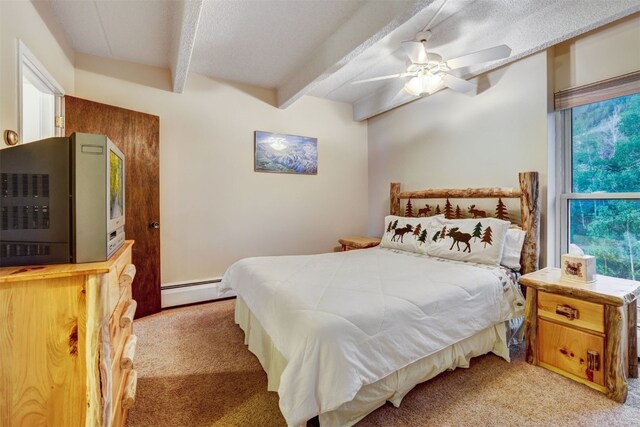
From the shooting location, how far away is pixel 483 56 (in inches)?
81.5

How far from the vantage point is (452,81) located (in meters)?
2.52

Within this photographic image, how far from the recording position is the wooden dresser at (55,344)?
0.92 metres

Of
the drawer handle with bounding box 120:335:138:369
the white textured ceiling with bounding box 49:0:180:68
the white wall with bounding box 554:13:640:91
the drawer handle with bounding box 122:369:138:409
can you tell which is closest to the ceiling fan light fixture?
the white wall with bounding box 554:13:640:91

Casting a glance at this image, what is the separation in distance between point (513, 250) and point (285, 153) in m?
2.73

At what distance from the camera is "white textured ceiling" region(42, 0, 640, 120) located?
1989 millimetres

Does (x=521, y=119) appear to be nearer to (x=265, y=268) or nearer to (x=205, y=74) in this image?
(x=265, y=268)

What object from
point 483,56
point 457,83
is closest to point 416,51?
point 483,56

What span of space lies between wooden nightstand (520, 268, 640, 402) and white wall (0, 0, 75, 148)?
3305 millimetres

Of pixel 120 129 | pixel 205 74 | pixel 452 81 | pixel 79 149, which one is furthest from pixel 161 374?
pixel 452 81

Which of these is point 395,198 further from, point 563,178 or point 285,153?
point 563,178

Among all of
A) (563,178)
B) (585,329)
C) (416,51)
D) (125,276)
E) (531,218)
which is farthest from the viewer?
(563,178)

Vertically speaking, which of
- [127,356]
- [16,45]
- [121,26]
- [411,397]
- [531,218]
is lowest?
[411,397]

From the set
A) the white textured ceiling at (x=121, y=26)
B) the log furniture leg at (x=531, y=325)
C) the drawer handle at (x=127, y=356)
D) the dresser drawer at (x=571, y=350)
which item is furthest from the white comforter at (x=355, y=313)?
the white textured ceiling at (x=121, y=26)

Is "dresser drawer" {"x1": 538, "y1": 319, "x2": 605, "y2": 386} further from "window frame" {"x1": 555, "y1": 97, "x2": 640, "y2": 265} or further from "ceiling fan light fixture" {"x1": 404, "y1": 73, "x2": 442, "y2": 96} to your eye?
"ceiling fan light fixture" {"x1": 404, "y1": 73, "x2": 442, "y2": 96}
